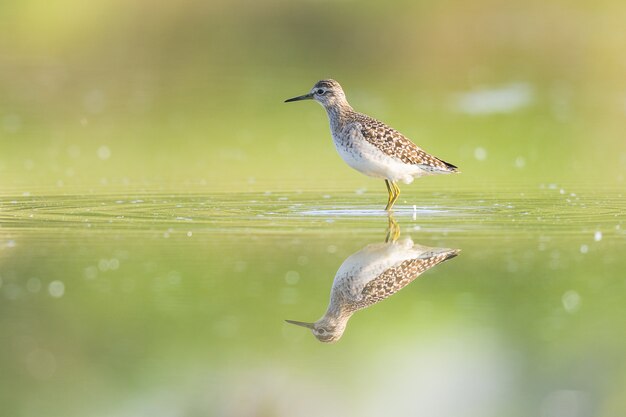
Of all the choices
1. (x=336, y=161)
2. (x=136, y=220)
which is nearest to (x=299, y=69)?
(x=336, y=161)

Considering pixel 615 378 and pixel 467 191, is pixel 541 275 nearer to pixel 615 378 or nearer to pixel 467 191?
pixel 615 378

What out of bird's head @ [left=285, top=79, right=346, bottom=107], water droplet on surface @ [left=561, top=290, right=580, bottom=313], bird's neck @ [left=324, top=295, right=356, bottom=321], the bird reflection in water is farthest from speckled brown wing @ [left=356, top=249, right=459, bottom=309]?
bird's head @ [left=285, top=79, right=346, bottom=107]

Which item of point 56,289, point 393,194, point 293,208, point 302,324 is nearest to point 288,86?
point 393,194

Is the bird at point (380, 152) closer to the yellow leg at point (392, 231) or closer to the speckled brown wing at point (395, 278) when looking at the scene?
the yellow leg at point (392, 231)

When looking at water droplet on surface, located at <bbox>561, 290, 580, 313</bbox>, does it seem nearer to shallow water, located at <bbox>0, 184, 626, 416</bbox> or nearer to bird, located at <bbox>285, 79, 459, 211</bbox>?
shallow water, located at <bbox>0, 184, 626, 416</bbox>

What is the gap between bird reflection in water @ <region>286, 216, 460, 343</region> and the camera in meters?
8.18

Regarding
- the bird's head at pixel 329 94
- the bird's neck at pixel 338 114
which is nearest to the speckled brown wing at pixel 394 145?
the bird's neck at pixel 338 114

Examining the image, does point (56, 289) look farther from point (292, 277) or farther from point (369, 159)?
point (369, 159)

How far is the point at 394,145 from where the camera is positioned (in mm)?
13492

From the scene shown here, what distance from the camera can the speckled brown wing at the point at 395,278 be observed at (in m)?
8.84

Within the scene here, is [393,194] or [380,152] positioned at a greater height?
[380,152]

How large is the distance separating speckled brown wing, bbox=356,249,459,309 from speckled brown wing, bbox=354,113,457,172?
3.48 m

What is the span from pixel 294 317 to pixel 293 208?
4.61m

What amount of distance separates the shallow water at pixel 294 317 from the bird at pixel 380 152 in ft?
3.52
